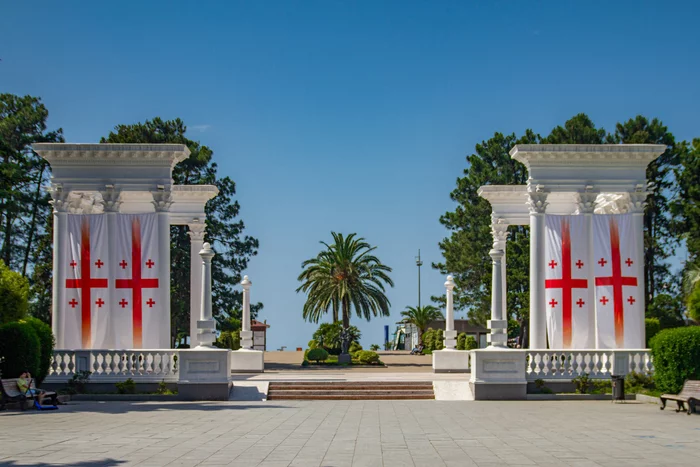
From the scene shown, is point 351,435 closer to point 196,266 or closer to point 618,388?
point 618,388

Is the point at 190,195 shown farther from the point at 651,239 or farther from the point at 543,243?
the point at 651,239

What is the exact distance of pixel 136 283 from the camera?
2959cm

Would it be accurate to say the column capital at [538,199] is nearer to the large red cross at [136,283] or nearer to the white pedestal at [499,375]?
the white pedestal at [499,375]

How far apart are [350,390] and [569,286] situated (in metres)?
8.19

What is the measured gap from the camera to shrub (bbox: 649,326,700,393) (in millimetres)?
23078

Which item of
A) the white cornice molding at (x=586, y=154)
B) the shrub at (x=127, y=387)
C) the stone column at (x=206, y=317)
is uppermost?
the white cornice molding at (x=586, y=154)

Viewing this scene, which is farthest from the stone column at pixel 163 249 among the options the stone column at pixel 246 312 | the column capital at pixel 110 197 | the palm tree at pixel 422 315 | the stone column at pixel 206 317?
the palm tree at pixel 422 315

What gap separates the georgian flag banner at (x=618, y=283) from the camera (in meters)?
29.0

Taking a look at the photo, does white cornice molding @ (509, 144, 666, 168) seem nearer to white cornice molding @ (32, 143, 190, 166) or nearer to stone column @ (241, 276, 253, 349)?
white cornice molding @ (32, 143, 190, 166)

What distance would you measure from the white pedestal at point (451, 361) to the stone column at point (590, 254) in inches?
292

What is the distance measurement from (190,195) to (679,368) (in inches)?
839

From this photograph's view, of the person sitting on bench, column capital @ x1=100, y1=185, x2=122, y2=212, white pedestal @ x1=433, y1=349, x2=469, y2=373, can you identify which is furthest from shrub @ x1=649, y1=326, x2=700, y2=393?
column capital @ x1=100, y1=185, x2=122, y2=212

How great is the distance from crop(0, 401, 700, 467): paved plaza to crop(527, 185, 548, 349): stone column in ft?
18.7

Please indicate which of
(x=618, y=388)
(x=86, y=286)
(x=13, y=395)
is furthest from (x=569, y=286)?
(x=13, y=395)
